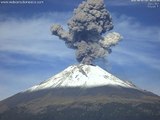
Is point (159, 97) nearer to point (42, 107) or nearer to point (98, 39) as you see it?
point (98, 39)

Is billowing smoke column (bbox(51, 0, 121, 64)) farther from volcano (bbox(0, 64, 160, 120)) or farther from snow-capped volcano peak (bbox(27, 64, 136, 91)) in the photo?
snow-capped volcano peak (bbox(27, 64, 136, 91))

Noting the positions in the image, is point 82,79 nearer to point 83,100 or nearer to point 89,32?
point 83,100

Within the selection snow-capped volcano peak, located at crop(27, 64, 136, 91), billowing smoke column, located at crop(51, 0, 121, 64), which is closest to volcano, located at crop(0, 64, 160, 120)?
snow-capped volcano peak, located at crop(27, 64, 136, 91)

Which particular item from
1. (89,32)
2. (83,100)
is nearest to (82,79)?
(83,100)

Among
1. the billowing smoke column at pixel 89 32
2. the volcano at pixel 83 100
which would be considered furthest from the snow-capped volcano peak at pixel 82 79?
the billowing smoke column at pixel 89 32

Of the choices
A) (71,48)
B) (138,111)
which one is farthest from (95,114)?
(71,48)
